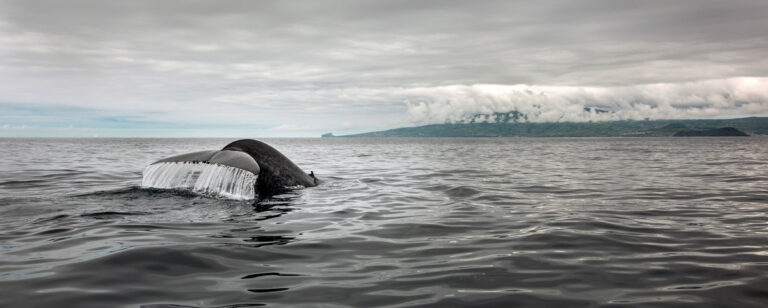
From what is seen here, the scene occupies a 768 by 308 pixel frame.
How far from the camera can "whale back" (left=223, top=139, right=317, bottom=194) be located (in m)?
13.0

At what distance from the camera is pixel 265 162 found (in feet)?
44.2

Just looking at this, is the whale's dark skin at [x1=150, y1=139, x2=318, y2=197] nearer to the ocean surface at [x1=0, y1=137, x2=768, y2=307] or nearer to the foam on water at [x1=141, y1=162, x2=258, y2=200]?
the foam on water at [x1=141, y1=162, x2=258, y2=200]

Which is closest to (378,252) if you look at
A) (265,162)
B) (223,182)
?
(265,162)

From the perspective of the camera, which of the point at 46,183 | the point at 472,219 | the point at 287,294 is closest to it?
the point at 287,294

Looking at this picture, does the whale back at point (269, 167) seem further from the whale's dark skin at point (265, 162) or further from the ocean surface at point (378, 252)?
the ocean surface at point (378, 252)

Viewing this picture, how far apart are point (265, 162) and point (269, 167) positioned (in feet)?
0.77

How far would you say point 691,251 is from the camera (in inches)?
266

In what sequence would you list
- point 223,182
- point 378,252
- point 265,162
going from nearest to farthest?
point 378,252 < point 223,182 < point 265,162

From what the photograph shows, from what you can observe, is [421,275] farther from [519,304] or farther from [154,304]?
[154,304]

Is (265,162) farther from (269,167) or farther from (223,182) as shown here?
(223,182)

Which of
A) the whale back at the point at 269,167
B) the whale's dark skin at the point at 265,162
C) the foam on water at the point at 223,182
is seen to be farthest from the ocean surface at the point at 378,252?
the whale back at the point at 269,167

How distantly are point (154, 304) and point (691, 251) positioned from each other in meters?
6.99

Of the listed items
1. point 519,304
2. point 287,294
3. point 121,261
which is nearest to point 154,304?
point 287,294

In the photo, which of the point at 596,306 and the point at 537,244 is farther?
the point at 537,244
